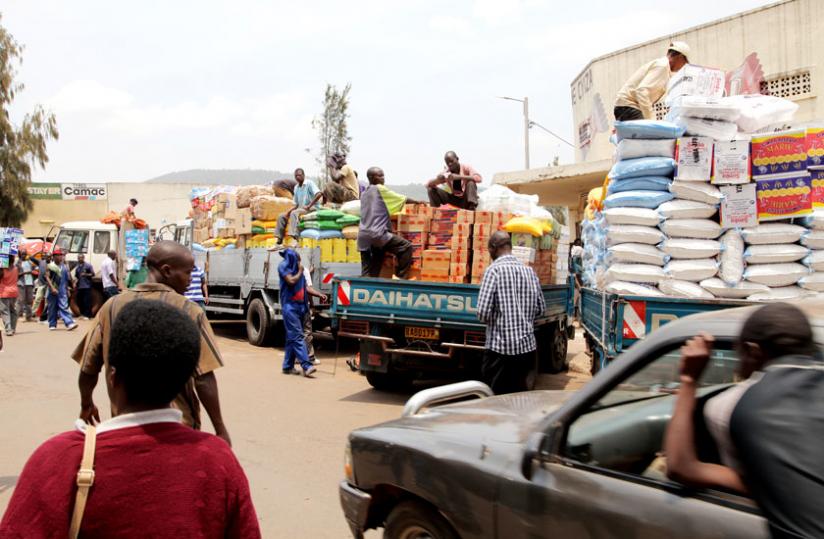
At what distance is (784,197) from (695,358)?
378 centimetres

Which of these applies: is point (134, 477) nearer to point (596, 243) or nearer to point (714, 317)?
point (714, 317)

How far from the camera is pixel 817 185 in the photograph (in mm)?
5289

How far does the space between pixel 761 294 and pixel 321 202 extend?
26.4ft

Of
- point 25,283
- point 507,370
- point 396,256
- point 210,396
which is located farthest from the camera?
point 25,283

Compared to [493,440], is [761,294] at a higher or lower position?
higher

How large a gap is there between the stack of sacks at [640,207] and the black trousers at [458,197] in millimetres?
3350

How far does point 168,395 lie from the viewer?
5.21ft

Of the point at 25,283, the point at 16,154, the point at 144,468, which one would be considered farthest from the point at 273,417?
the point at 16,154

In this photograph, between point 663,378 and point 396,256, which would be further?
point 396,256

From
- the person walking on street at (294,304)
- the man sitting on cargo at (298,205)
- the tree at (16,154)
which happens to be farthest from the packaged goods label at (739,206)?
the tree at (16,154)

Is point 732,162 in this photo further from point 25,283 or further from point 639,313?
point 25,283

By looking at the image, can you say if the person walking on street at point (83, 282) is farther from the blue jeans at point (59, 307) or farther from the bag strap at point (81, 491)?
the bag strap at point (81, 491)

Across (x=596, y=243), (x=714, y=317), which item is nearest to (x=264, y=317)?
(x=596, y=243)

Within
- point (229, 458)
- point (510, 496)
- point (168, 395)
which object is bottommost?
point (510, 496)
